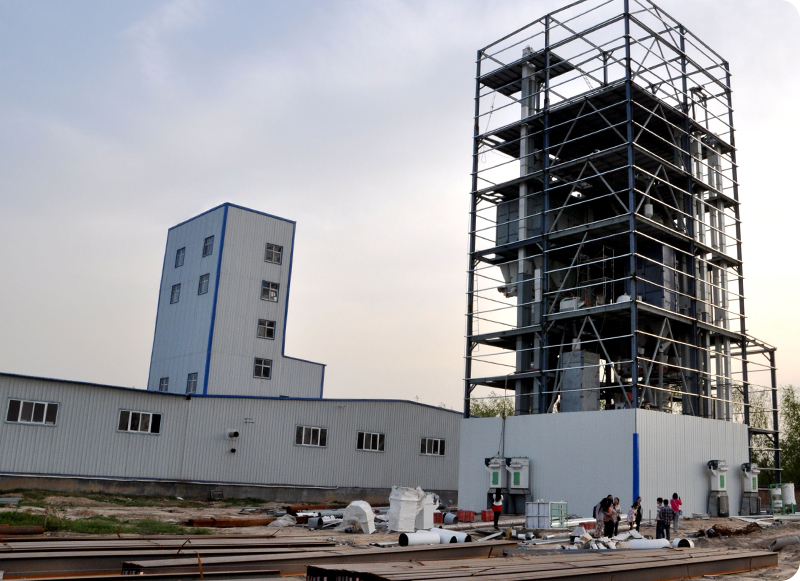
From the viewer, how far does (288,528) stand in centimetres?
2730

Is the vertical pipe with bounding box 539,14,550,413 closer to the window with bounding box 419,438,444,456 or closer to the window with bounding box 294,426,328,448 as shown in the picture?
the window with bounding box 419,438,444,456

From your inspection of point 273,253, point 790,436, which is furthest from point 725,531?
point 790,436

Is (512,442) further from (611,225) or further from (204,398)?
(204,398)

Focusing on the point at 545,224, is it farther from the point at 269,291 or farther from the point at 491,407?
the point at 491,407

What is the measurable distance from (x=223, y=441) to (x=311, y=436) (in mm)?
4998

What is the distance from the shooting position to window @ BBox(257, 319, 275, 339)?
48562 mm

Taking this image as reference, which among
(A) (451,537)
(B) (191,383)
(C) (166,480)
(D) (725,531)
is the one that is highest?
(B) (191,383)

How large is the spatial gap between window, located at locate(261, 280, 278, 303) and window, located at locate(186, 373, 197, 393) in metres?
6.31

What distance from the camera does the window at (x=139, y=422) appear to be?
36969mm

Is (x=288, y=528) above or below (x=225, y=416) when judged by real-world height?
below

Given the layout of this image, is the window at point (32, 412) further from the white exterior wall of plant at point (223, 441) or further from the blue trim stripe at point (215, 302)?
the blue trim stripe at point (215, 302)

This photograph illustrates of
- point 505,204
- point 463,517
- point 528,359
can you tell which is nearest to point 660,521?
point 463,517

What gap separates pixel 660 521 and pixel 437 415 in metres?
23.3

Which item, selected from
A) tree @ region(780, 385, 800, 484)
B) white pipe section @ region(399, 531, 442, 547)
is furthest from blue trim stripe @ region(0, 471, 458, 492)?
tree @ region(780, 385, 800, 484)
